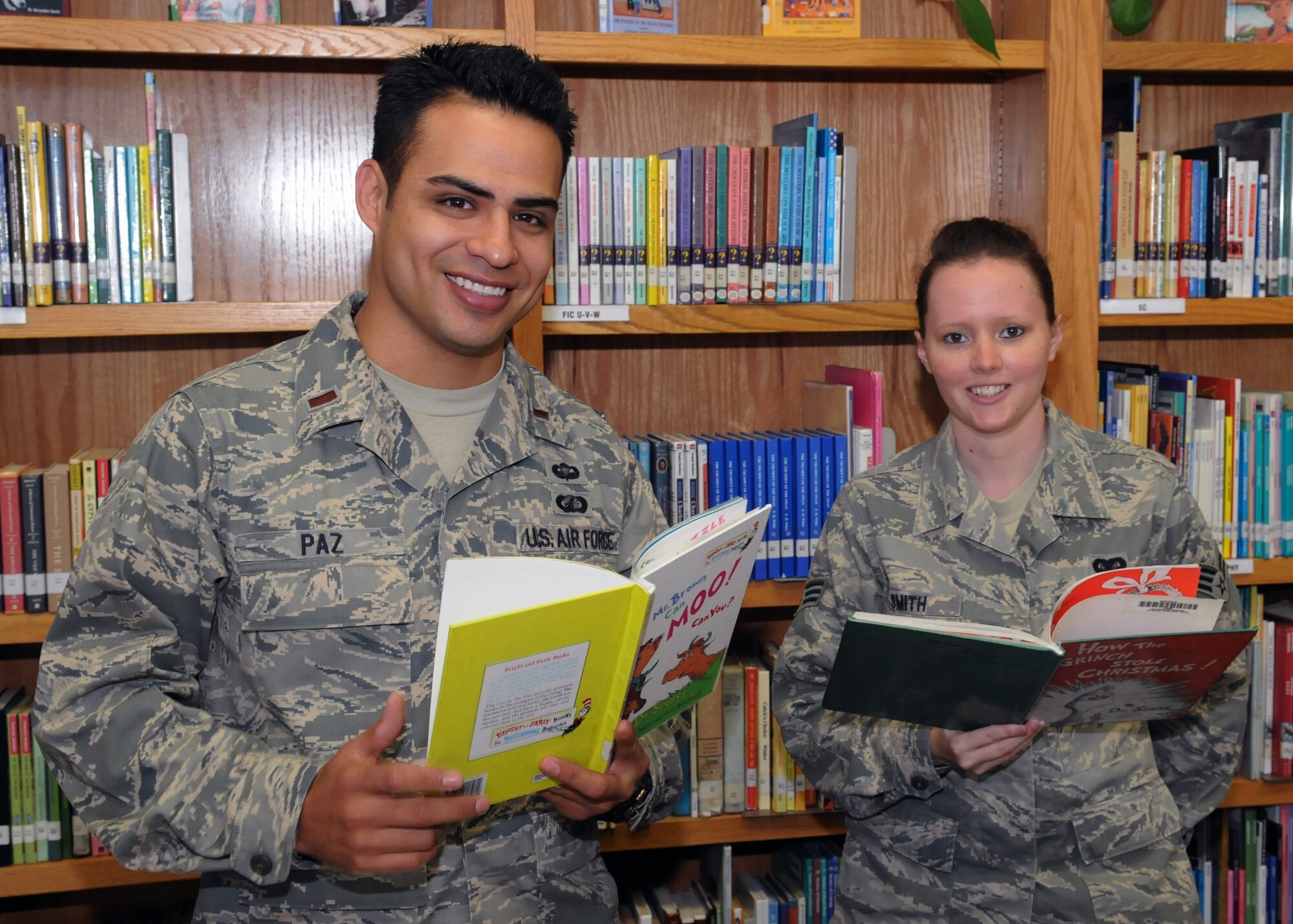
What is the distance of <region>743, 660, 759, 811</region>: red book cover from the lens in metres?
2.30

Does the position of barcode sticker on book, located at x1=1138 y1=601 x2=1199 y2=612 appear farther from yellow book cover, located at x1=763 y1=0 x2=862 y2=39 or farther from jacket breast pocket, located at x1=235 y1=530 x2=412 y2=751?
yellow book cover, located at x1=763 y1=0 x2=862 y2=39

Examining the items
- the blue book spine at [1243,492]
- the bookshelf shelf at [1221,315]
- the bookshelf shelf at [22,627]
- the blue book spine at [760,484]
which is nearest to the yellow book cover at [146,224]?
the bookshelf shelf at [22,627]

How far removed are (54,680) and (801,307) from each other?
58.7 inches

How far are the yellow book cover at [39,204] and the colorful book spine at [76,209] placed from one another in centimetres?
3

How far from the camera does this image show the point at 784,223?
2.25 metres

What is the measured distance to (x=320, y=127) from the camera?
2324 millimetres

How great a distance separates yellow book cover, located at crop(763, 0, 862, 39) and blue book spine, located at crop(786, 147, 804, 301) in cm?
26

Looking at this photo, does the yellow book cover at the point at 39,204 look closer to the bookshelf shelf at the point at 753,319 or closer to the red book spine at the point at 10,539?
the red book spine at the point at 10,539

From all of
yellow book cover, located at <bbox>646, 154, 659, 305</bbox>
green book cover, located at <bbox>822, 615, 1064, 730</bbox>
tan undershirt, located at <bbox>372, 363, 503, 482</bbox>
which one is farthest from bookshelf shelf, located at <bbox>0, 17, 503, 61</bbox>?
green book cover, located at <bbox>822, 615, 1064, 730</bbox>

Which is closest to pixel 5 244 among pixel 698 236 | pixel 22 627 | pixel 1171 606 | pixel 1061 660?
pixel 22 627

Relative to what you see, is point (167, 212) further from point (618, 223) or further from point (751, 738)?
point (751, 738)

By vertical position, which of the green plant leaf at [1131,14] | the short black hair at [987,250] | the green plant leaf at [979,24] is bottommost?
the short black hair at [987,250]

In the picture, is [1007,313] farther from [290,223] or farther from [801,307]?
[290,223]

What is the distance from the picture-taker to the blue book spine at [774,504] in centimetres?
224
